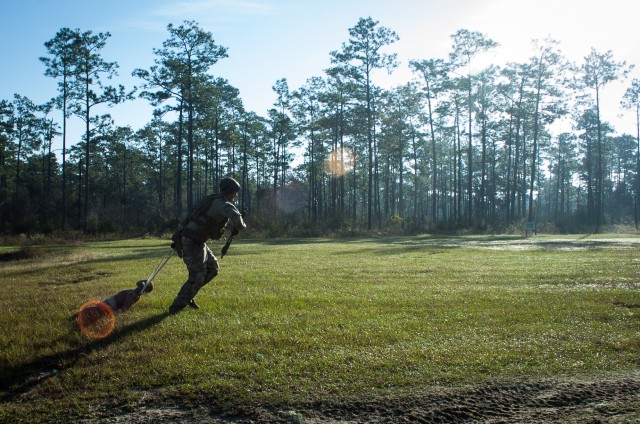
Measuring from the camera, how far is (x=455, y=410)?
13.8 feet

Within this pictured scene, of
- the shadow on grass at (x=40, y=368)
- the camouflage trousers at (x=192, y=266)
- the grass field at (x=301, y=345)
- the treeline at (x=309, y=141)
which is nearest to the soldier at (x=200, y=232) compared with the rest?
the camouflage trousers at (x=192, y=266)

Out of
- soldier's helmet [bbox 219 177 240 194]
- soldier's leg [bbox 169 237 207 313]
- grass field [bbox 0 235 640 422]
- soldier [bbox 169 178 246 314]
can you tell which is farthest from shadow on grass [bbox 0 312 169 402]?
soldier's helmet [bbox 219 177 240 194]

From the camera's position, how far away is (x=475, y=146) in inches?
3002

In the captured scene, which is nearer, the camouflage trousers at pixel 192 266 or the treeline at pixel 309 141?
the camouflage trousers at pixel 192 266

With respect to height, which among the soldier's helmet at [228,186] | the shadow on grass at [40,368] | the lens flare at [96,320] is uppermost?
the soldier's helmet at [228,186]

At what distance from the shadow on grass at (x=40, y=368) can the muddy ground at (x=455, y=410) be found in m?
1.16

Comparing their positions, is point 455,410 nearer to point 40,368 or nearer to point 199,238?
point 40,368

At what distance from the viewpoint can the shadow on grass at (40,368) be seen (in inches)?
189

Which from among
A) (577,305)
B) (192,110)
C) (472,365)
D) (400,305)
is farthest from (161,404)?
(192,110)

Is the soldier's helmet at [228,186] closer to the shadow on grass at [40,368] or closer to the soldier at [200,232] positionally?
the soldier at [200,232]

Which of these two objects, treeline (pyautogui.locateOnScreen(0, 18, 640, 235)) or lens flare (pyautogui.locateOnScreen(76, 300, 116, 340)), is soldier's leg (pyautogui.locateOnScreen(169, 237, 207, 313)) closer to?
lens flare (pyautogui.locateOnScreen(76, 300, 116, 340))

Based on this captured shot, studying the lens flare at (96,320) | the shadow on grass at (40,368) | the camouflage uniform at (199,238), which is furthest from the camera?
the camouflage uniform at (199,238)

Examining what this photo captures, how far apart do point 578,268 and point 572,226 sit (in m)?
41.1

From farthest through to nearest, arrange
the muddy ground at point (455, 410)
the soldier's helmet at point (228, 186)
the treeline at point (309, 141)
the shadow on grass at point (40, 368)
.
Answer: the treeline at point (309, 141), the soldier's helmet at point (228, 186), the shadow on grass at point (40, 368), the muddy ground at point (455, 410)
